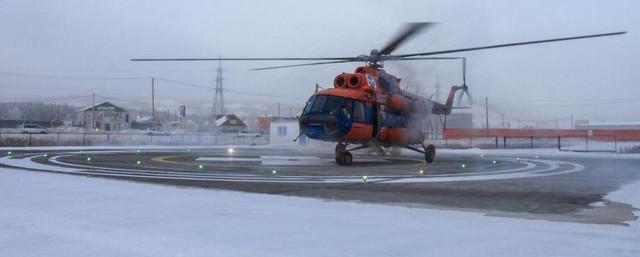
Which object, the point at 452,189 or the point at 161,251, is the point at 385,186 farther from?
the point at 161,251

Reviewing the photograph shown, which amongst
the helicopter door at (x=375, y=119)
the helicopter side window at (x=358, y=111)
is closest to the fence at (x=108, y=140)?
the helicopter door at (x=375, y=119)

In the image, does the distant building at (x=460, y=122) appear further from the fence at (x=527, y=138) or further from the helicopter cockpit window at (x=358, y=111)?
the helicopter cockpit window at (x=358, y=111)

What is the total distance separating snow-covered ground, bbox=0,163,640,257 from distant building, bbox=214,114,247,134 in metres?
88.6

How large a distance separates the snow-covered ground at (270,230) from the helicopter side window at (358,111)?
1010cm

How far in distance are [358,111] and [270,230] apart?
13.3m

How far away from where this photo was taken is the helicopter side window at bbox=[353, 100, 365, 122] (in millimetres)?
19670

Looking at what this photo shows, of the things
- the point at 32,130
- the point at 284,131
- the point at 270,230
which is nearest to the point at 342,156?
the point at 270,230

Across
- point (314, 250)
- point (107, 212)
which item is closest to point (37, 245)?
point (107, 212)

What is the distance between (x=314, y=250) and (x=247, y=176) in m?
10.0

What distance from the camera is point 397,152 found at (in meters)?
31.9

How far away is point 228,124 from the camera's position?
9912 cm

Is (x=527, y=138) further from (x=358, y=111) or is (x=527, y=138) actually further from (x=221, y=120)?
(x=221, y=120)

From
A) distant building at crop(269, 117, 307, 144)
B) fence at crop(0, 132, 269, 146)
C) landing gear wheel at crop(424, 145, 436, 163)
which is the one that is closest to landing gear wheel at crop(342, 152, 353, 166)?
landing gear wheel at crop(424, 145, 436, 163)

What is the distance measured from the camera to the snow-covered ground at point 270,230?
566cm
